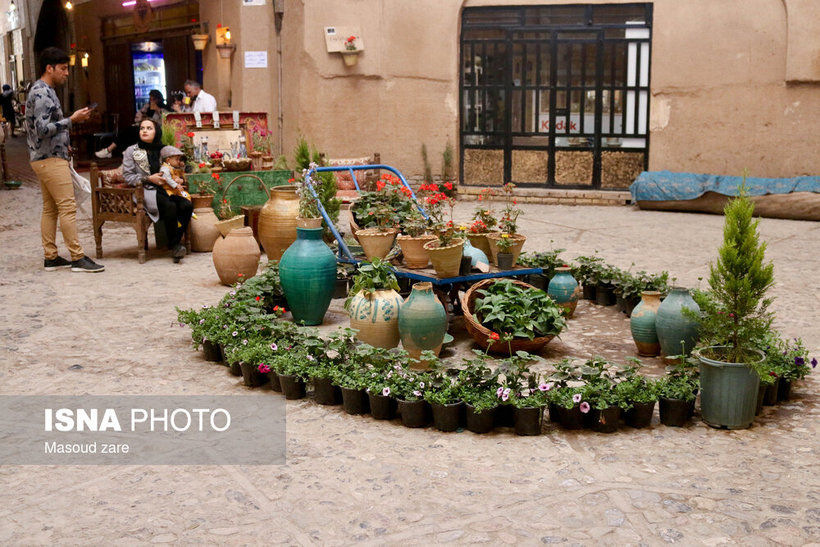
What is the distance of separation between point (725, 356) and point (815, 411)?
64 cm

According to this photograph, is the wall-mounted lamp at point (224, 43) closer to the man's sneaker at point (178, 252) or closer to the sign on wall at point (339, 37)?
the sign on wall at point (339, 37)

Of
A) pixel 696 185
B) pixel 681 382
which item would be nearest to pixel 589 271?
pixel 681 382

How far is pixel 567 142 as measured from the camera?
547 inches

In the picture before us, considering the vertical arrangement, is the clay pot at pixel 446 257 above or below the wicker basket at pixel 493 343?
above

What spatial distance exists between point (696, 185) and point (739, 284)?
8293 millimetres

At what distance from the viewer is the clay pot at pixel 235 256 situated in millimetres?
8023

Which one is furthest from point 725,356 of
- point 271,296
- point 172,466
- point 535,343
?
point 271,296

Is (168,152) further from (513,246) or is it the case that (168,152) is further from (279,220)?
(513,246)

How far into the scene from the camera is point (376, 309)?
229 inches

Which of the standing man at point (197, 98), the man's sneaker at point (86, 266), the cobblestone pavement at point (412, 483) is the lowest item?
the cobblestone pavement at point (412, 483)

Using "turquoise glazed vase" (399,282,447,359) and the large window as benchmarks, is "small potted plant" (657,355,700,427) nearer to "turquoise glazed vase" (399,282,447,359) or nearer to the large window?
"turquoise glazed vase" (399,282,447,359)

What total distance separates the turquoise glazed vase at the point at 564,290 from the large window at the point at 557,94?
7282mm

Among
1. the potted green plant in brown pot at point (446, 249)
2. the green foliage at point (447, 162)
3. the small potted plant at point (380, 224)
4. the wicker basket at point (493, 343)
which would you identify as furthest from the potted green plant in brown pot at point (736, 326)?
the green foliage at point (447, 162)

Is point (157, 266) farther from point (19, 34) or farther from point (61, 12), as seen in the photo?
point (19, 34)
